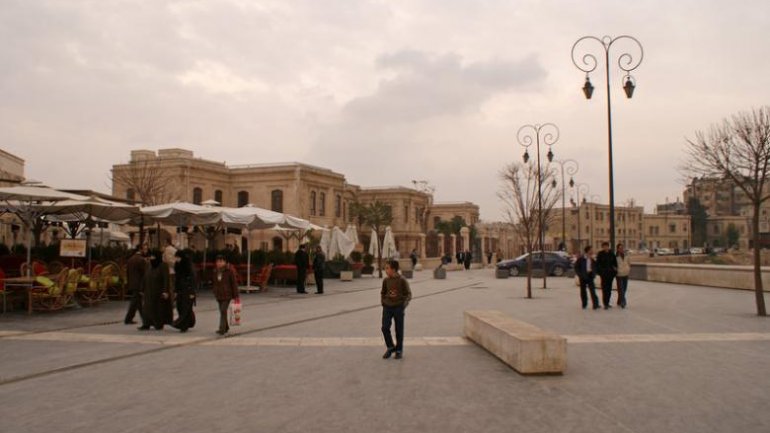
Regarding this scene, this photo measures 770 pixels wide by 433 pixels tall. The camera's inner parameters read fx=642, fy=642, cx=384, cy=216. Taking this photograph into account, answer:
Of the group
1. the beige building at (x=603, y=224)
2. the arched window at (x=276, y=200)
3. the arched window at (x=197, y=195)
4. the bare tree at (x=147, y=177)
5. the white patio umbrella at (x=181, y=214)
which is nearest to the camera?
the white patio umbrella at (x=181, y=214)

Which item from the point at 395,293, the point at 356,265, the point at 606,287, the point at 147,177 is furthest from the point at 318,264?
the point at 147,177

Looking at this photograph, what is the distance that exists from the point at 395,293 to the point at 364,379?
190cm

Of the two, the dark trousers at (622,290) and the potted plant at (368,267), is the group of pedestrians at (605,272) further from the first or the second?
the potted plant at (368,267)

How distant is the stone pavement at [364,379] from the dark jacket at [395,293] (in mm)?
811

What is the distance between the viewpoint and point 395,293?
9492 mm

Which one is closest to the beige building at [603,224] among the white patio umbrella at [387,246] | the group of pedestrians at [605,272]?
the white patio umbrella at [387,246]

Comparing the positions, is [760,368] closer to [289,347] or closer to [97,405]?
[289,347]

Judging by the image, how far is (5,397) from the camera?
6.93 metres

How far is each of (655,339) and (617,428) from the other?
5854mm

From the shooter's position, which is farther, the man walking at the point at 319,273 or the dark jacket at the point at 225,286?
→ the man walking at the point at 319,273

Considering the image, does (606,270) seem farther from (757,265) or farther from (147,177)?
(147,177)

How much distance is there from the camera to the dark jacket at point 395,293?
9.46 metres

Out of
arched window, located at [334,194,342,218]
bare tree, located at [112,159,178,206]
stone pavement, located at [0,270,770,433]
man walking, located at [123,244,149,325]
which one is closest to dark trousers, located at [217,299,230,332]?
stone pavement, located at [0,270,770,433]

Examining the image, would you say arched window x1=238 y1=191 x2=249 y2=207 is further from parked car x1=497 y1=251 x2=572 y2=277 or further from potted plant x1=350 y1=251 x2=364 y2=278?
parked car x1=497 y1=251 x2=572 y2=277
